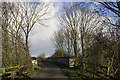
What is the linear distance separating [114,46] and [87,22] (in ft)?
31.4

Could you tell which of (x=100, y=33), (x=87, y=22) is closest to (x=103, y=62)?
(x=100, y=33)

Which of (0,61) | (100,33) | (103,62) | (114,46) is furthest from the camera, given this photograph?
(100,33)

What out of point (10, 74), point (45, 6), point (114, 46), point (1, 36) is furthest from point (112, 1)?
point (45, 6)

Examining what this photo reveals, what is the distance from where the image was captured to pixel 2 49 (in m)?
4.99

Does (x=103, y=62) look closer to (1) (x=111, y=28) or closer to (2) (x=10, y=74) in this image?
(1) (x=111, y=28)

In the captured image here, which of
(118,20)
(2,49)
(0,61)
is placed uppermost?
(118,20)

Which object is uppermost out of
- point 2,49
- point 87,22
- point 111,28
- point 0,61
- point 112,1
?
point 87,22

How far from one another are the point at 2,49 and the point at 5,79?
1.62m

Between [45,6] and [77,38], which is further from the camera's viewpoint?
[77,38]

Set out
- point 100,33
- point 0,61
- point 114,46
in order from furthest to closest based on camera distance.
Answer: point 100,33 < point 114,46 < point 0,61

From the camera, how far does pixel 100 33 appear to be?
856cm

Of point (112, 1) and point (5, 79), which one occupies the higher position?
point (112, 1)

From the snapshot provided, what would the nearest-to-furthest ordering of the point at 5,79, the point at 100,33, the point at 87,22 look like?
1. the point at 5,79
2. the point at 100,33
3. the point at 87,22

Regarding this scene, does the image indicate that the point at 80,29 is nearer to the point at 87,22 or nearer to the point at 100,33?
the point at 87,22
